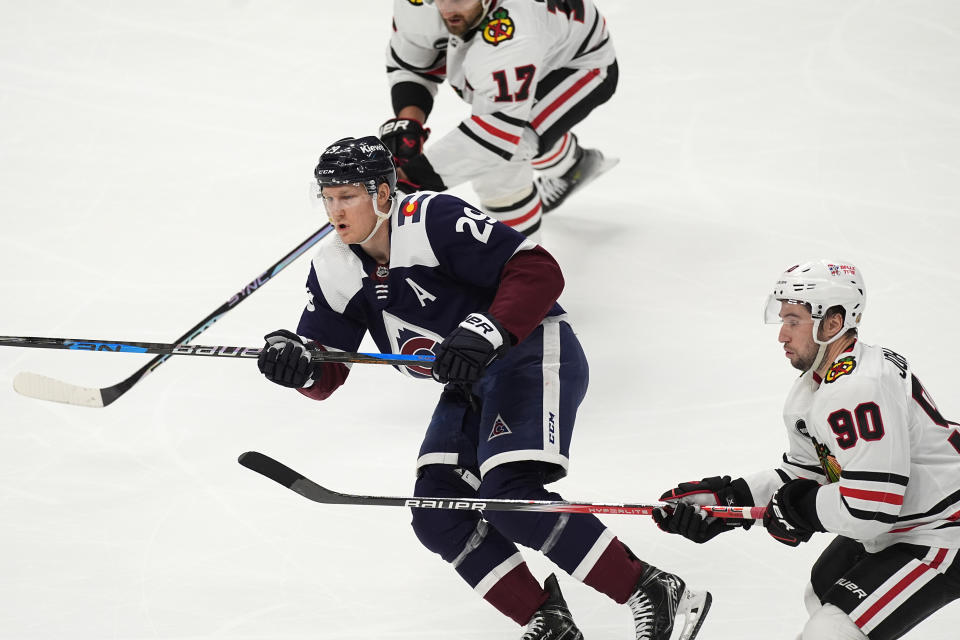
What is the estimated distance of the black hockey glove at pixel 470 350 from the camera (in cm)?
242

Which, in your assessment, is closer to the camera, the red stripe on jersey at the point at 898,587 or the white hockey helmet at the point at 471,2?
the red stripe on jersey at the point at 898,587

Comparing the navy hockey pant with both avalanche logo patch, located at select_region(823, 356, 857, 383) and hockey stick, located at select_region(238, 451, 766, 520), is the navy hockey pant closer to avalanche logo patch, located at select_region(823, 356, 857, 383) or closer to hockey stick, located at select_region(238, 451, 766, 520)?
hockey stick, located at select_region(238, 451, 766, 520)

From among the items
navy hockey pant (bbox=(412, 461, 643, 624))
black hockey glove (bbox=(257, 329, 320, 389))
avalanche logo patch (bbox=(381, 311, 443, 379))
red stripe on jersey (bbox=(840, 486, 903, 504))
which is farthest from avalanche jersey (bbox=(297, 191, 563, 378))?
red stripe on jersey (bbox=(840, 486, 903, 504))

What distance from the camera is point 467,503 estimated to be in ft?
7.98

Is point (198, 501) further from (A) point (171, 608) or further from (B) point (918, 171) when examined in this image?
(B) point (918, 171)

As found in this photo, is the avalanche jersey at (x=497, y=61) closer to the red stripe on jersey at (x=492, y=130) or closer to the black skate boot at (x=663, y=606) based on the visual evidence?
the red stripe on jersey at (x=492, y=130)

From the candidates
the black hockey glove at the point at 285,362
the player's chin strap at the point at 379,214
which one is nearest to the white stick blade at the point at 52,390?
the black hockey glove at the point at 285,362

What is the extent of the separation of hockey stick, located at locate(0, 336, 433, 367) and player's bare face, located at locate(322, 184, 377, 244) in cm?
27

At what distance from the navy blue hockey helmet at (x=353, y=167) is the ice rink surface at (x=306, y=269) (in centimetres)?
105

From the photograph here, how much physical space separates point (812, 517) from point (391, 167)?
121cm

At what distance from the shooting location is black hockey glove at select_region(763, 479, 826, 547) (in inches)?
87.1

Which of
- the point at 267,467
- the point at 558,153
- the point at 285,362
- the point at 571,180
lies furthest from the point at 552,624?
the point at 571,180

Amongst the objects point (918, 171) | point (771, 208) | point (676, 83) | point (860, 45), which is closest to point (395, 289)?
point (771, 208)

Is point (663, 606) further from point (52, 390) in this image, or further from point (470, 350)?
point (52, 390)
